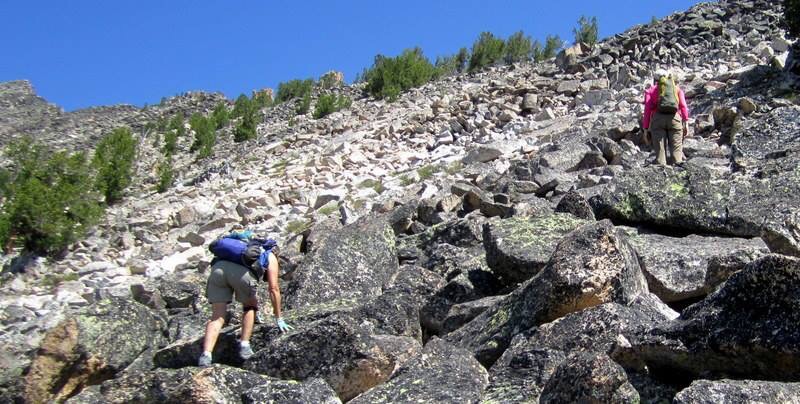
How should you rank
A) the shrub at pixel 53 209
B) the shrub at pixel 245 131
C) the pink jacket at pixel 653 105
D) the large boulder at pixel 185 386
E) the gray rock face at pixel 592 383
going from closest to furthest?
the gray rock face at pixel 592 383
the large boulder at pixel 185 386
the pink jacket at pixel 653 105
the shrub at pixel 53 209
the shrub at pixel 245 131

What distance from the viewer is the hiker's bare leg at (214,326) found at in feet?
22.1

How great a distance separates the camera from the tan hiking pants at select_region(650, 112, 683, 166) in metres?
11.5

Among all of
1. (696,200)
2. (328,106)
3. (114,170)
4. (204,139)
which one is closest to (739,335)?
(696,200)

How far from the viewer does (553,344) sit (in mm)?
5590

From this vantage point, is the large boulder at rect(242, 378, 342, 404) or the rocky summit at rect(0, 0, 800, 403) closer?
the rocky summit at rect(0, 0, 800, 403)

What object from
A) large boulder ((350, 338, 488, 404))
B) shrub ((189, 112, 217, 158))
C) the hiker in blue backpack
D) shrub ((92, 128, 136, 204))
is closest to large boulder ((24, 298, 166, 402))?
the hiker in blue backpack

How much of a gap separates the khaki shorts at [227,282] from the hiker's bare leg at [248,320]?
0.42 feet

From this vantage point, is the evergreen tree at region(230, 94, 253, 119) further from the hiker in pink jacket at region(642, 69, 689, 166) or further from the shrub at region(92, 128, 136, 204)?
the hiker in pink jacket at region(642, 69, 689, 166)

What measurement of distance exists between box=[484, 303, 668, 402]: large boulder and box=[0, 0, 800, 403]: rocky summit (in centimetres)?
1

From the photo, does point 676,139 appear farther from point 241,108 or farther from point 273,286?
point 241,108

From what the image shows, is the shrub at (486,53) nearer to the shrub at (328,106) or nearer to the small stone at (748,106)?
the shrub at (328,106)

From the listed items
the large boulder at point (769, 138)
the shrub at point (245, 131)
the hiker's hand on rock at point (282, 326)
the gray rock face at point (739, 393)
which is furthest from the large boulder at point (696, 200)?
the shrub at point (245, 131)

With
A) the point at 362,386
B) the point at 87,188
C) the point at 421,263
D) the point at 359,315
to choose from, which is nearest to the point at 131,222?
the point at 87,188

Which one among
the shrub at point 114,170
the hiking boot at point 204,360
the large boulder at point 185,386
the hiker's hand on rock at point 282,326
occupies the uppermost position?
the shrub at point 114,170
